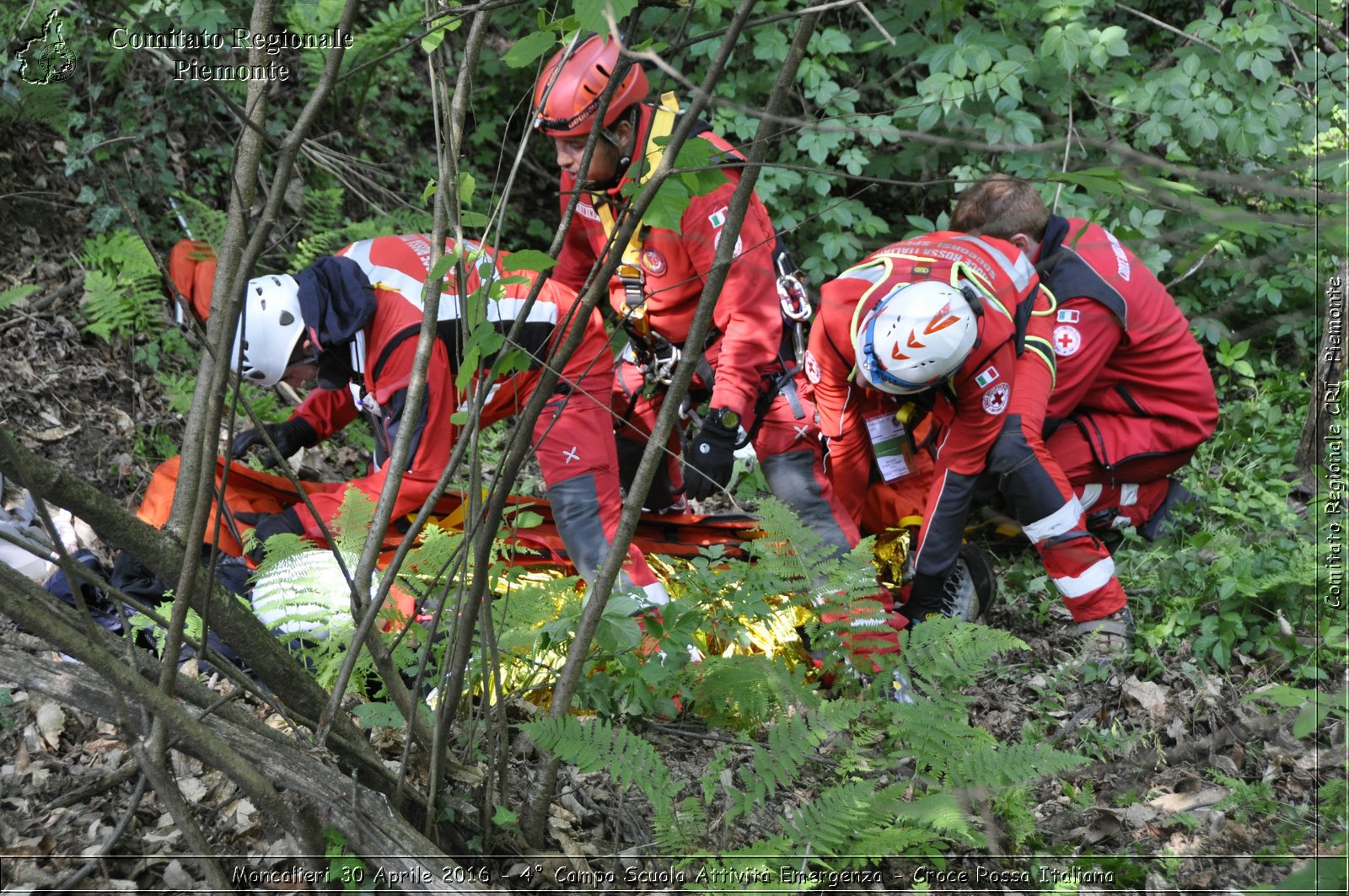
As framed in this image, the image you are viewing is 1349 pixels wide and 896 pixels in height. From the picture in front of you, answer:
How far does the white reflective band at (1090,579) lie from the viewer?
13.2 ft

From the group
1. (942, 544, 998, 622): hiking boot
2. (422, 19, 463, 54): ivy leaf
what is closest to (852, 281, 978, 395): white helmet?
(942, 544, 998, 622): hiking boot

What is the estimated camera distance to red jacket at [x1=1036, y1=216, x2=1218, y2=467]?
4.62m

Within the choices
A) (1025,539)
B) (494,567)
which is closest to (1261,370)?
(1025,539)

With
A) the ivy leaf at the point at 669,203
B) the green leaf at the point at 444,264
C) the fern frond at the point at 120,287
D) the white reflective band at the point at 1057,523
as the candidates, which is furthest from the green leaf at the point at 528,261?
the fern frond at the point at 120,287

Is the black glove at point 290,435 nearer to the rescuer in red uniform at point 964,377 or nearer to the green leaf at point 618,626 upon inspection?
the rescuer in red uniform at point 964,377

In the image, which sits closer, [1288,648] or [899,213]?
[1288,648]

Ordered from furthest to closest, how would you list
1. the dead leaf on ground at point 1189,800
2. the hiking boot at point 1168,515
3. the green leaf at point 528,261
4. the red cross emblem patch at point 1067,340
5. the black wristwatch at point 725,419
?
the hiking boot at point 1168,515
the red cross emblem patch at point 1067,340
the black wristwatch at point 725,419
the dead leaf on ground at point 1189,800
the green leaf at point 528,261

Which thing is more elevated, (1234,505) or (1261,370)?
(1261,370)

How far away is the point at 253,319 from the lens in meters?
3.71

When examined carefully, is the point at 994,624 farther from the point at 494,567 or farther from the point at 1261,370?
the point at 1261,370

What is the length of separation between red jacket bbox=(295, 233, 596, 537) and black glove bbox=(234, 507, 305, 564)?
0.14 ft

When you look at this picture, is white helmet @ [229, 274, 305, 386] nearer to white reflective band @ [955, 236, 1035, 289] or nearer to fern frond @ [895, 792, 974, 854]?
white reflective band @ [955, 236, 1035, 289]

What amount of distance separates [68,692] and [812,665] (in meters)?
2.63

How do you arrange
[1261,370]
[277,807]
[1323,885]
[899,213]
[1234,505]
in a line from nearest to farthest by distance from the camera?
[1323,885]
[277,807]
[1234,505]
[1261,370]
[899,213]
